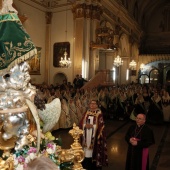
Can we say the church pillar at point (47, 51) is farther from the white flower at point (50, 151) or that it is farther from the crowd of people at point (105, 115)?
the white flower at point (50, 151)

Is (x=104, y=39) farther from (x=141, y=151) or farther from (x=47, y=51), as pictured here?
(x=141, y=151)

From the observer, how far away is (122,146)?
747 cm

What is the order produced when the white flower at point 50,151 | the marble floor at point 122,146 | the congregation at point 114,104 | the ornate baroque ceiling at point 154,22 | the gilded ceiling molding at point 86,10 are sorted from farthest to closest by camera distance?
1. the ornate baroque ceiling at point 154,22
2. the gilded ceiling molding at point 86,10
3. the congregation at point 114,104
4. the marble floor at point 122,146
5. the white flower at point 50,151

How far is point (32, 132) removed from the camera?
1.96 m

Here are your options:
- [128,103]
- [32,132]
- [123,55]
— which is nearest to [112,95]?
[128,103]

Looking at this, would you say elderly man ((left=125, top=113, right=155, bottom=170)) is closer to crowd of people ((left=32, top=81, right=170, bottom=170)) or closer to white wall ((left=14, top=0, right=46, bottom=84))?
crowd of people ((left=32, top=81, right=170, bottom=170))

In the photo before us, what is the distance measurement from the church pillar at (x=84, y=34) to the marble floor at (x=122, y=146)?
19.0 feet

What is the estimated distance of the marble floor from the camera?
19.7 ft

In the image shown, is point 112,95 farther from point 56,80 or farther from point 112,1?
point 112,1

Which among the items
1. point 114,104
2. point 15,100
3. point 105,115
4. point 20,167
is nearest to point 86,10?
point 114,104

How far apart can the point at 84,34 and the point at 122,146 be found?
33.0 feet

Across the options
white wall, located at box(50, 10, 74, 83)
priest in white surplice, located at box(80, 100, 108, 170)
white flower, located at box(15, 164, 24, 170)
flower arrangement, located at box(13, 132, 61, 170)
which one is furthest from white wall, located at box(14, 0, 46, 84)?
white flower, located at box(15, 164, 24, 170)

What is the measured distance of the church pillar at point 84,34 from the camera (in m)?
15.6

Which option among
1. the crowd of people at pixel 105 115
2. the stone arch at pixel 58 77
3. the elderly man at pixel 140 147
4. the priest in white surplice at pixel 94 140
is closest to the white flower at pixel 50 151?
the crowd of people at pixel 105 115
